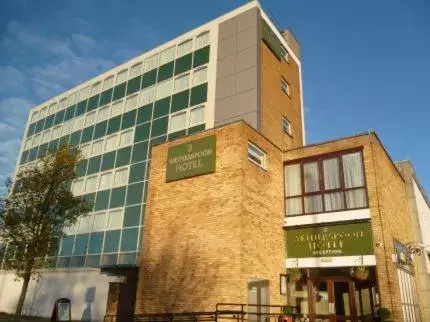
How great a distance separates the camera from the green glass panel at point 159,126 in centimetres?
2655

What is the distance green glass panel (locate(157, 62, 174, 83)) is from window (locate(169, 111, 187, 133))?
12.3ft

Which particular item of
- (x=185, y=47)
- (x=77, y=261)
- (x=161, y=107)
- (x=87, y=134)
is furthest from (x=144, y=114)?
(x=77, y=261)

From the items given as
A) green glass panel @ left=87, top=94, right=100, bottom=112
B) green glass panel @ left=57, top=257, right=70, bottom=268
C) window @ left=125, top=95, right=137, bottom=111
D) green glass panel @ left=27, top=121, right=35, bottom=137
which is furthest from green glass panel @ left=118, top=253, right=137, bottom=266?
green glass panel @ left=27, top=121, right=35, bottom=137

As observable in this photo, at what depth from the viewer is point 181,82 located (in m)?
27.4

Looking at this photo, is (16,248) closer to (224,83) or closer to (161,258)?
(161,258)

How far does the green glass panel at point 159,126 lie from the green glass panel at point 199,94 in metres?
2.27

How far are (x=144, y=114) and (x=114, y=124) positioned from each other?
3.16 meters

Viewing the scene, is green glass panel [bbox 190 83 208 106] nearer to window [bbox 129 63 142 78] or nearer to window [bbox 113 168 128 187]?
window [bbox 113 168 128 187]

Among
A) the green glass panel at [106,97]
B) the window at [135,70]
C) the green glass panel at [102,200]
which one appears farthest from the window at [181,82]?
the green glass panel at [102,200]

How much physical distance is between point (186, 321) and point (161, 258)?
2819mm

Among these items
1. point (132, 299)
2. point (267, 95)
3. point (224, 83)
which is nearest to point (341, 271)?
point (132, 299)

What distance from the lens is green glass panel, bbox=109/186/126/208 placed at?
26.0m

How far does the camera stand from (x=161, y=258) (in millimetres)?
15828

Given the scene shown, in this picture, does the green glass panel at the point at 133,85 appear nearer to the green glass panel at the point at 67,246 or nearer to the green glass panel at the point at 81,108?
the green glass panel at the point at 81,108
